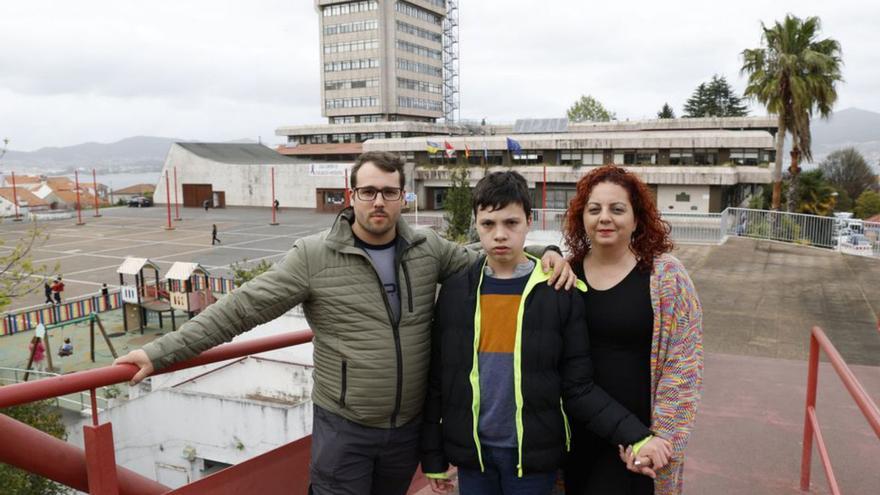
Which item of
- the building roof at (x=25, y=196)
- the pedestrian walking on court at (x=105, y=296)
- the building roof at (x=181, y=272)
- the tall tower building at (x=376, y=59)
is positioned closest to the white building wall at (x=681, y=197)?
the building roof at (x=181, y=272)

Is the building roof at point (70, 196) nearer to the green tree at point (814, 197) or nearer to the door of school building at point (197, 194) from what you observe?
the door of school building at point (197, 194)

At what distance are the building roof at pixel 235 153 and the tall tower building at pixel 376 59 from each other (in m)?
14.6

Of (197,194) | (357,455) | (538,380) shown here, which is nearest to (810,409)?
(538,380)

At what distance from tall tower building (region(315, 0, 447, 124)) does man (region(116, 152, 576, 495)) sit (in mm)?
72241

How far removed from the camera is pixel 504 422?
2277 millimetres

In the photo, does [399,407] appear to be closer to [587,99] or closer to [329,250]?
[329,250]

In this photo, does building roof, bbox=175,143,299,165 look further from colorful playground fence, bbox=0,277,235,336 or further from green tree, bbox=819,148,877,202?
green tree, bbox=819,148,877,202

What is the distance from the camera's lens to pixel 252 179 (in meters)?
53.1

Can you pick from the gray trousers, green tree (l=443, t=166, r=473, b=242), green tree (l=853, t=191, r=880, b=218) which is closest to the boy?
the gray trousers

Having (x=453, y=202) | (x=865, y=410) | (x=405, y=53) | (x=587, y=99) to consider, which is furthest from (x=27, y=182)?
(x=865, y=410)

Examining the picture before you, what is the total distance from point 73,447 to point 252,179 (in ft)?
175

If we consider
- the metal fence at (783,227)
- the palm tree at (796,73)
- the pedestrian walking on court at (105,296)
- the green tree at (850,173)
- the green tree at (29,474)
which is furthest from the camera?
the green tree at (850,173)

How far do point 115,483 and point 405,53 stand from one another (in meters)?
76.7

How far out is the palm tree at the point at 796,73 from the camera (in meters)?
24.1
